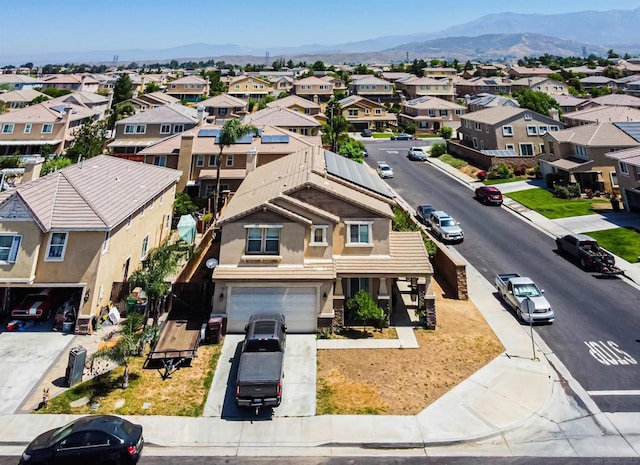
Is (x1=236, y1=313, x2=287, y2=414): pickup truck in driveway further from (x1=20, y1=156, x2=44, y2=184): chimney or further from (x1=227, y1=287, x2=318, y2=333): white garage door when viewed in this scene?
(x1=20, y1=156, x2=44, y2=184): chimney

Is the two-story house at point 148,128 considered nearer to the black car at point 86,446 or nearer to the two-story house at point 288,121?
the two-story house at point 288,121

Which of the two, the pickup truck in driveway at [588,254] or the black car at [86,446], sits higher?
the pickup truck in driveway at [588,254]

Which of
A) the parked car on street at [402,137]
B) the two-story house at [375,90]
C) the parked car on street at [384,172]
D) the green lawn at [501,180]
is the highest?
the two-story house at [375,90]

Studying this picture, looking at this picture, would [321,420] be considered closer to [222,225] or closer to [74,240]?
[222,225]

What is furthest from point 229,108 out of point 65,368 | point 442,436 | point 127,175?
point 442,436

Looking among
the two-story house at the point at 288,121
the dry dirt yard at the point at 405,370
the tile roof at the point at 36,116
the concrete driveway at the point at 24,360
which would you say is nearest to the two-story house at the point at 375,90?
the two-story house at the point at 288,121

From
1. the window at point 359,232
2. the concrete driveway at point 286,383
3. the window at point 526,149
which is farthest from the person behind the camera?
the window at point 526,149

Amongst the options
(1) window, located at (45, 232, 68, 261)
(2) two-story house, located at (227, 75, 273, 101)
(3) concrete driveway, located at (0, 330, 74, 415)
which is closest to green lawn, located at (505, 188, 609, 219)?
(1) window, located at (45, 232, 68, 261)
